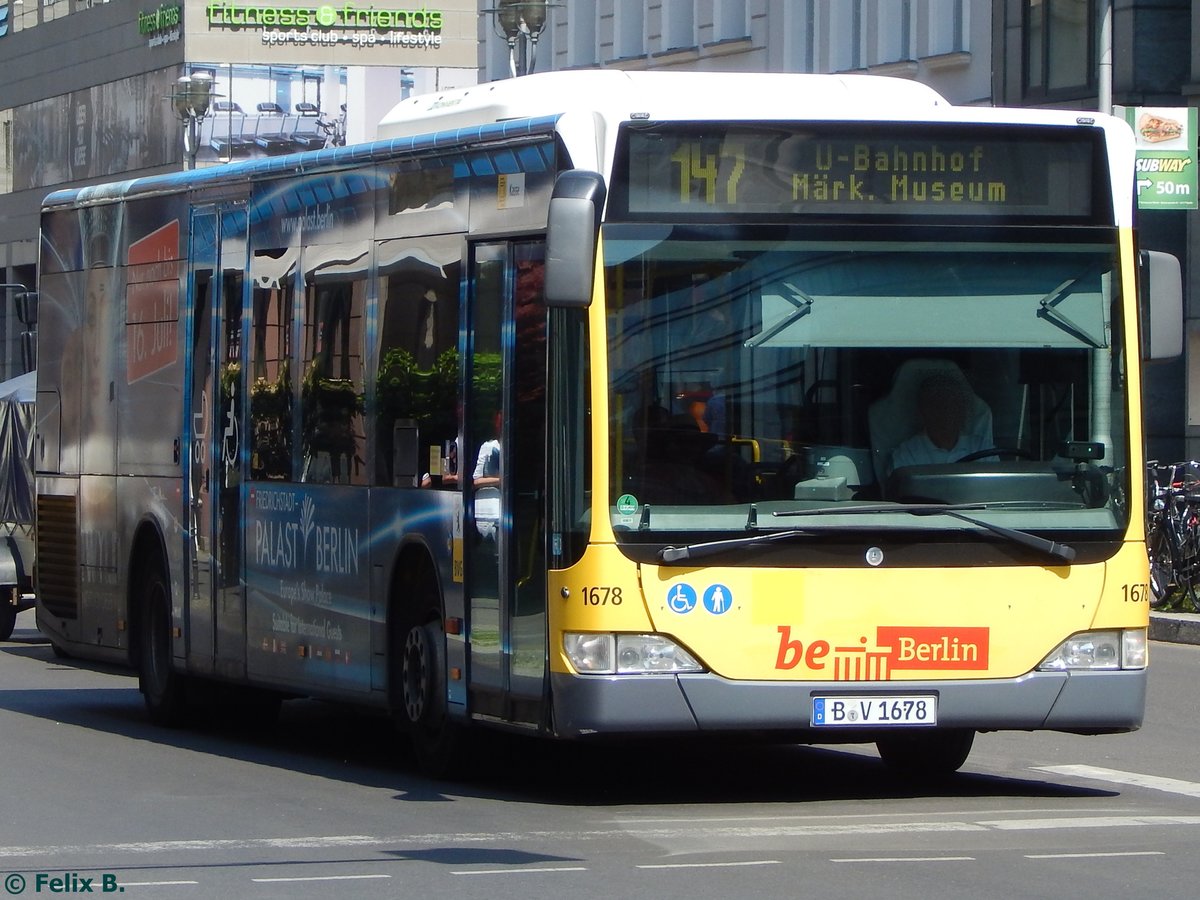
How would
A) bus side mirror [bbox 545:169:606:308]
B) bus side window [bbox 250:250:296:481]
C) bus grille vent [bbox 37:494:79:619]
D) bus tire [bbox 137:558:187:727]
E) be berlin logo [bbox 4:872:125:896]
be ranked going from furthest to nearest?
bus grille vent [bbox 37:494:79:619] < bus tire [bbox 137:558:187:727] < bus side window [bbox 250:250:296:481] < bus side mirror [bbox 545:169:606:308] < be berlin logo [bbox 4:872:125:896]

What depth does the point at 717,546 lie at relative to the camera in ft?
34.4

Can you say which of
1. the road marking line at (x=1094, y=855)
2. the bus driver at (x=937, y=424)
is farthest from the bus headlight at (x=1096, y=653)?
the road marking line at (x=1094, y=855)

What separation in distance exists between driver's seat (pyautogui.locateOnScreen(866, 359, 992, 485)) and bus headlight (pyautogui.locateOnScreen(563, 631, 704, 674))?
1.11 metres

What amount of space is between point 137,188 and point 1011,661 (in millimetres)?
7465

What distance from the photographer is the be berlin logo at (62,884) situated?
867 centimetres

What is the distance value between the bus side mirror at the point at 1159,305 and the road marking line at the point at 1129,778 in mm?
2106

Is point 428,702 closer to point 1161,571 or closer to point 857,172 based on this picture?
point 857,172

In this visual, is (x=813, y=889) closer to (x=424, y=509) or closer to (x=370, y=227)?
(x=424, y=509)

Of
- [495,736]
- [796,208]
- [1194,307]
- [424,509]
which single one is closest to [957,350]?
[796,208]

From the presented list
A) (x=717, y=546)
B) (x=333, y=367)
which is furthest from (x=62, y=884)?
(x=333, y=367)

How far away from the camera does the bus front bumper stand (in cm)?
1042

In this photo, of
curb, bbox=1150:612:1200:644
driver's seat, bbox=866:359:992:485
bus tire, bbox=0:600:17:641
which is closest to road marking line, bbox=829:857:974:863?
driver's seat, bbox=866:359:992:485

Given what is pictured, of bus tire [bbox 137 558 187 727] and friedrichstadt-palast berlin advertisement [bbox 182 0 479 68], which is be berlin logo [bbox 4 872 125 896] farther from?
friedrichstadt-palast berlin advertisement [bbox 182 0 479 68]

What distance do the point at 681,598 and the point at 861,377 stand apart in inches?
45.8
